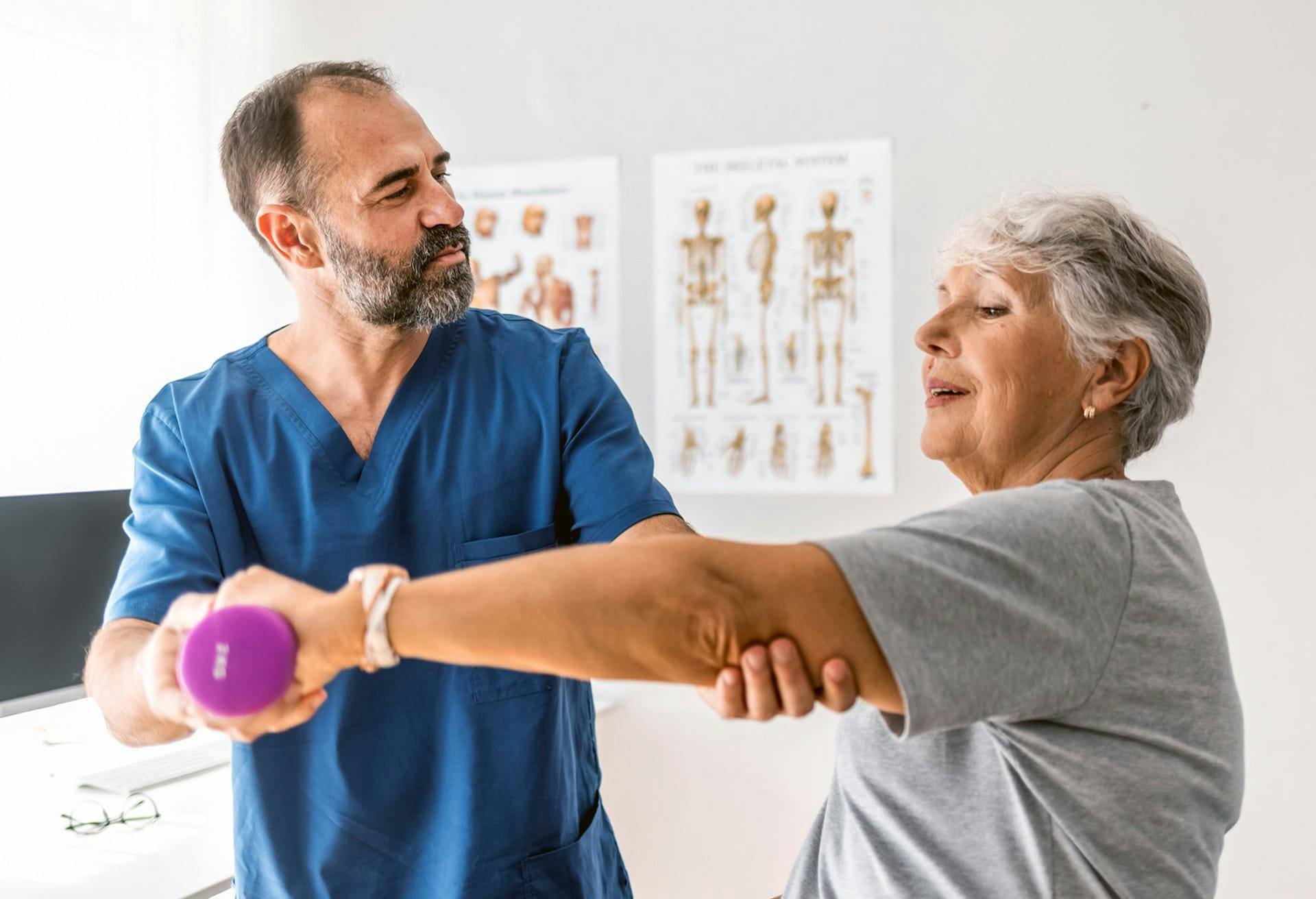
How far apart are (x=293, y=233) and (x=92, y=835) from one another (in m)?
1.03

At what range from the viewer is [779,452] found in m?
2.60

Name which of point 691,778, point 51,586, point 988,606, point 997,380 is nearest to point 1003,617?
point 988,606

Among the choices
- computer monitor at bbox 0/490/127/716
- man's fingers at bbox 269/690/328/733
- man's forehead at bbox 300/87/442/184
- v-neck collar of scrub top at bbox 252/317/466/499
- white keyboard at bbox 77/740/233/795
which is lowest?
white keyboard at bbox 77/740/233/795

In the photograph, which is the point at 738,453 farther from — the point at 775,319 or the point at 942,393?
the point at 942,393

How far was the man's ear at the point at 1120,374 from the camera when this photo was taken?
39.9 inches

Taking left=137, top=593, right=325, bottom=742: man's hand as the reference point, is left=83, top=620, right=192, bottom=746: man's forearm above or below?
below

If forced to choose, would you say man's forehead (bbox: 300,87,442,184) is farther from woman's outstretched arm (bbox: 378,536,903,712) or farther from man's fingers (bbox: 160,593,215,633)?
woman's outstretched arm (bbox: 378,536,903,712)

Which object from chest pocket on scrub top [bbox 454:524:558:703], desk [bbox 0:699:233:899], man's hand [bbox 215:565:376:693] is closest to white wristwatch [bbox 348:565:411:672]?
man's hand [bbox 215:565:376:693]

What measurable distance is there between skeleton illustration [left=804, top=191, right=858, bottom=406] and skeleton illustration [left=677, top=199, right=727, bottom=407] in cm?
22

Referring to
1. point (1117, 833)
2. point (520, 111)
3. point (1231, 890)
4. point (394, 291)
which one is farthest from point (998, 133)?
point (1117, 833)

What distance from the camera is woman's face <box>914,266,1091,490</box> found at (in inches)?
40.9

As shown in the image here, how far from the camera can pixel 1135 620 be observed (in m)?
0.79

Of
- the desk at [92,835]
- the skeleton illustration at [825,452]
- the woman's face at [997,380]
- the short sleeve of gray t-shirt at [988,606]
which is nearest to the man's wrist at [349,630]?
the short sleeve of gray t-shirt at [988,606]

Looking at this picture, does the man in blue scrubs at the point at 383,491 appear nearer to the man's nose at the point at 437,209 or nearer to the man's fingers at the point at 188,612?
the man's nose at the point at 437,209
